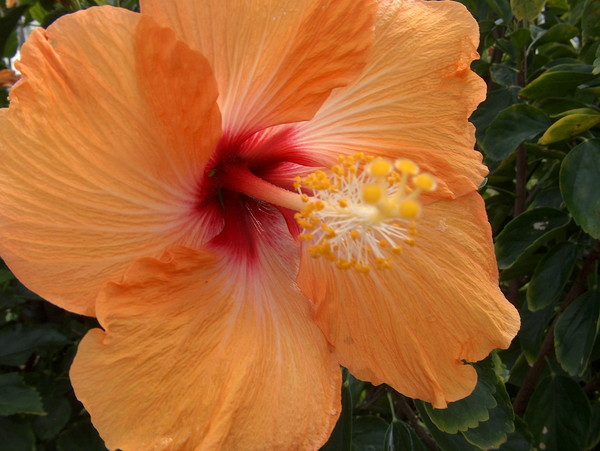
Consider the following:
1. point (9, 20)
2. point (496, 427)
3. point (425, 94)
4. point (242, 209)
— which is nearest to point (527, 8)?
point (425, 94)

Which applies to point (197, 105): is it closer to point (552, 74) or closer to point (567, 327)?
point (552, 74)

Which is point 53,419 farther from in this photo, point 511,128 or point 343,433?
point 511,128

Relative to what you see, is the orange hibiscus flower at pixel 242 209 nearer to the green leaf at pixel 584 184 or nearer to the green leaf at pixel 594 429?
the green leaf at pixel 584 184

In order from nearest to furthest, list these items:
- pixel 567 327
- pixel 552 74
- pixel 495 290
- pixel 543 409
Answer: pixel 495 290
pixel 552 74
pixel 567 327
pixel 543 409

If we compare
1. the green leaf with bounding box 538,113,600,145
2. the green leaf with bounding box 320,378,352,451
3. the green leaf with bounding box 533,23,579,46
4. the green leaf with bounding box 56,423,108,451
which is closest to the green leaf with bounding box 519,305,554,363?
the green leaf with bounding box 538,113,600,145

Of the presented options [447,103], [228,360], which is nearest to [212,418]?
[228,360]
